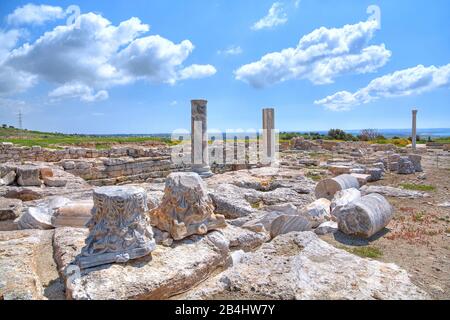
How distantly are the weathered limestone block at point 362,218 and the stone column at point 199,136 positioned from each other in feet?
28.3

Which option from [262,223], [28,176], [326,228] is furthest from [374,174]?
[28,176]

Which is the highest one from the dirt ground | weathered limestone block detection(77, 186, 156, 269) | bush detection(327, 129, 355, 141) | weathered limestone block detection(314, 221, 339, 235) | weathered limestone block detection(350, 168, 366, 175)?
bush detection(327, 129, 355, 141)

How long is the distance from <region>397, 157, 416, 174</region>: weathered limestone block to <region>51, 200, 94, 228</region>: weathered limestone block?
13.4m

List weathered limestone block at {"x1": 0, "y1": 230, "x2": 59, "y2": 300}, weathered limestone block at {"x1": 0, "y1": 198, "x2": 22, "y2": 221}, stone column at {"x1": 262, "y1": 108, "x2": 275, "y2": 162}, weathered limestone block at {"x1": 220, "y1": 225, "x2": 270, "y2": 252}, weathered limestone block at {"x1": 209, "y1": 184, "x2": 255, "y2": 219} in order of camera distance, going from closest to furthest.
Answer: weathered limestone block at {"x1": 0, "y1": 230, "x2": 59, "y2": 300} < weathered limestone block at {"x1": 220, "y1": 225, "x2": 270, "y2": 252} < weathered limestone block at {"x1": 0, "y1": 198, "x2": 22, "y2": 221} < weathered limestone block at {"x1": 209, "y1": 184, "x2": 255, "y2": 219} < stone column at {"x1": 262, "y1": 108, "x2": 275, "y2": 162}

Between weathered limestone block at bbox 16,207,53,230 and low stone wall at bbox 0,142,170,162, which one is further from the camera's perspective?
low stone wall at bbox 0,142,170,162

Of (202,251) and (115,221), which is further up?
(115,221)

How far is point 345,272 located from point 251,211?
11.9 feet

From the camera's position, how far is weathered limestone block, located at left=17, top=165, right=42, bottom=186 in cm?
1038

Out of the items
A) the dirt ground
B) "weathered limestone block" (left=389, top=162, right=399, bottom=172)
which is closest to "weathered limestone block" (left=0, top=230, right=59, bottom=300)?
the dirt ground

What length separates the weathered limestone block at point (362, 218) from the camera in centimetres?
561

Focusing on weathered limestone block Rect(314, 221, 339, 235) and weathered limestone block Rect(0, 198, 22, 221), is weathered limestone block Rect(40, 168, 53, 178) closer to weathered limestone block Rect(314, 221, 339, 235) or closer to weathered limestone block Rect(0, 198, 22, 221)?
weathered limestone block Rect(0, 198, 22, 221)
